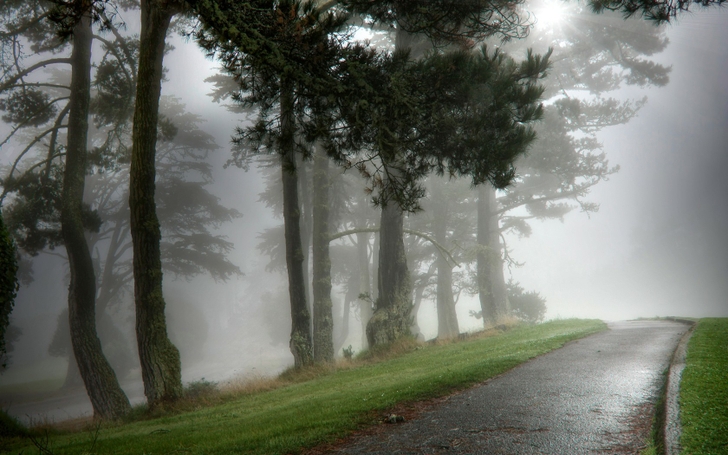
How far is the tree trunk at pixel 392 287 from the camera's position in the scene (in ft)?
43.3

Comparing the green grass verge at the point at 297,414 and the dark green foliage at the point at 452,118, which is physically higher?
the dark green foliage at the point at 452,118

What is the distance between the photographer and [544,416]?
14.7 feet

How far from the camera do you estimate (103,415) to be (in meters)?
10.8

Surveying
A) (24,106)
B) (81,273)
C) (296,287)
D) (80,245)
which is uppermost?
(24,106)

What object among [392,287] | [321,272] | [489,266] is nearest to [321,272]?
[321,272]

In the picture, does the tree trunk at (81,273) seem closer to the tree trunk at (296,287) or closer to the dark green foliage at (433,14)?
the tree trunk at (296,287)

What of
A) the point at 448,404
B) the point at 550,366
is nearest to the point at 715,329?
the point at 550,366

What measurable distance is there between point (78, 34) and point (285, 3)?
10.7 metres

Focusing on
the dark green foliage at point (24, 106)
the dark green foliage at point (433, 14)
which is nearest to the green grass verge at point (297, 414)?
the dark green foliage at point (433, 14)

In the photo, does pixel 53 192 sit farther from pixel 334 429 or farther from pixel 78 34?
pixel 334 429

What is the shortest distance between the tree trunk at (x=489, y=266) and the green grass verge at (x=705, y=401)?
12.8m

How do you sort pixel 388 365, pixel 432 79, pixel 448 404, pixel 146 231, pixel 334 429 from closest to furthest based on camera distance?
1. pixel 334 429
2. pixel 448 404
3. pixel 432 79
4. pixel 146 231
5. pixel 388 365

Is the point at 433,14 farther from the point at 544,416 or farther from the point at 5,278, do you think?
the point at 5,278

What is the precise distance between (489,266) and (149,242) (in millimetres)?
16975
